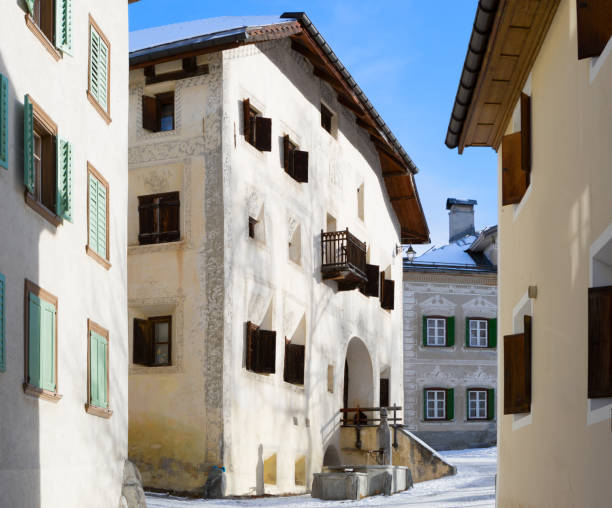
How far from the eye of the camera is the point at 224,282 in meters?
22.3

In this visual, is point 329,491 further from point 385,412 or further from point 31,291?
point 31,291

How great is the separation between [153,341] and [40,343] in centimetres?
1003

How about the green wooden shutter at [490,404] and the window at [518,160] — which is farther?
the green wooden shutter at [490,404]

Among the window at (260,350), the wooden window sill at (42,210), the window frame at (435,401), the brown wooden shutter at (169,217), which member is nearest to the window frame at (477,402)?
the window frame at (435,401)

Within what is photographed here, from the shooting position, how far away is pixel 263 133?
2438 centimetres

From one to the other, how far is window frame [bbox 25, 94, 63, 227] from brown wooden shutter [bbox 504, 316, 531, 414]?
5.71m

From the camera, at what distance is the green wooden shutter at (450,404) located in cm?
4241

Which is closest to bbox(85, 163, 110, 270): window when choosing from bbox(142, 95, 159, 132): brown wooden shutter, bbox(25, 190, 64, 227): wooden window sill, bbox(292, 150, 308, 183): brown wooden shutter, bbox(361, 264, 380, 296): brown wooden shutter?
bbox(25, 190, 64, 227): wooden window sill

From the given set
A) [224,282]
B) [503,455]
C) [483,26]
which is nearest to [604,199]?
[483,26]

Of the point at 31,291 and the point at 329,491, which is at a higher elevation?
the point at 31,291

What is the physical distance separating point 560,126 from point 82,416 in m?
7.64

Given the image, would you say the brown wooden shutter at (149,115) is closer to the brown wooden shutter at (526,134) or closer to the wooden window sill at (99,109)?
the wooden window sill at (99,109)

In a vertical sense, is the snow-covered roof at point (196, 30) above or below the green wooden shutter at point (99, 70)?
above

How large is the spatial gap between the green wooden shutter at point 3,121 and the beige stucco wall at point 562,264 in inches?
227
